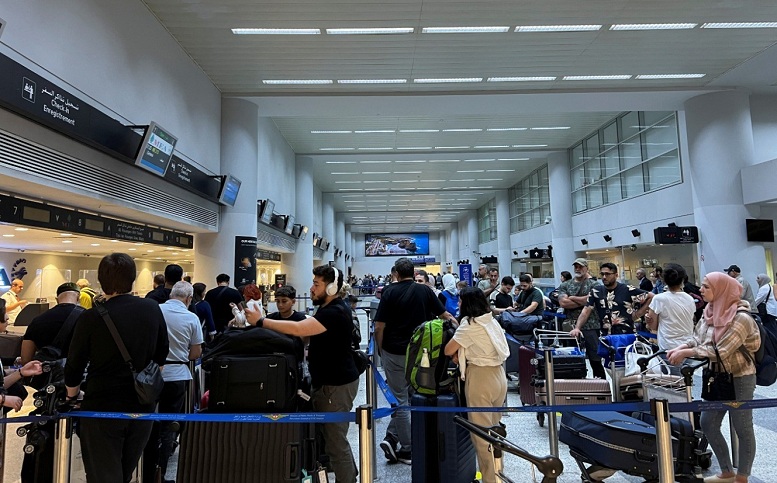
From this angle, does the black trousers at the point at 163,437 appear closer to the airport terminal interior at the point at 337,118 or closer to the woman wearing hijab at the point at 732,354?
the airport terminal interior at the point at 337,118

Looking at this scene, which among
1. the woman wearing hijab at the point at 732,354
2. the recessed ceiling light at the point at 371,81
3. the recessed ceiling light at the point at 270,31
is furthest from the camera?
the recessed ceiling light at the point at 371,81

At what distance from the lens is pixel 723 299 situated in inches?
122

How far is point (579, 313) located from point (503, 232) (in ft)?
72.9

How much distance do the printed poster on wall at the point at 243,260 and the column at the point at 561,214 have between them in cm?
1397

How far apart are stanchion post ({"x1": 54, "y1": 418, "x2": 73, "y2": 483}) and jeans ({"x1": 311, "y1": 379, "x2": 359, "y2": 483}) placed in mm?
1353

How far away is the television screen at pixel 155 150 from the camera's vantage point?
5.93m

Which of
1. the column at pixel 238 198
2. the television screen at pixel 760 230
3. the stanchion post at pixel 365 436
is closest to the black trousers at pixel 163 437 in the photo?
the stanchion post at pixel 365 436

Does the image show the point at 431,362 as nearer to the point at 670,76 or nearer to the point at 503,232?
the point at 670,76

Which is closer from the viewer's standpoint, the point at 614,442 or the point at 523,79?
the point at 614,442

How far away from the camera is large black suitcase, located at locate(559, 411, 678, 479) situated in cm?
262

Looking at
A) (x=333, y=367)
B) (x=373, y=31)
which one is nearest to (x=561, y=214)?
(x=373, y=31)

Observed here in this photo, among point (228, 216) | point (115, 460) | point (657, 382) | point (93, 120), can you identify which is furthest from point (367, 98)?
point (115, 460)

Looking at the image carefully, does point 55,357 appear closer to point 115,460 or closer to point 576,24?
point 115,460

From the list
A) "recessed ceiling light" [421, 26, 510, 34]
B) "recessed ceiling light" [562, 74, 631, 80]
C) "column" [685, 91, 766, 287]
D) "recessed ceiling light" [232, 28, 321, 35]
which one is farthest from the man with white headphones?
"column" [685, 91, 766, 287]
